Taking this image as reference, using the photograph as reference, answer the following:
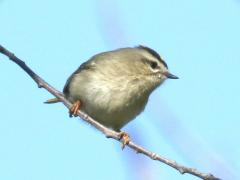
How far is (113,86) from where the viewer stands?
19.5 feet

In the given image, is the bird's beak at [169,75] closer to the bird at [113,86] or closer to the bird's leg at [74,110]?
the bird at [113,86]

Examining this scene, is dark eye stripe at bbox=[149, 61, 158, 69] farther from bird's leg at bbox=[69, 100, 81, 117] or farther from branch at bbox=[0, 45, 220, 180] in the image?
branch at bbox=[0, 45, 220, 180]

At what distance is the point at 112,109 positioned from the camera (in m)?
5.98

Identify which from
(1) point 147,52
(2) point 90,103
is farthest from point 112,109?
(1) point 147,52

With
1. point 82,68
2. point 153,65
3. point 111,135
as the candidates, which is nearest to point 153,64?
point 153,65

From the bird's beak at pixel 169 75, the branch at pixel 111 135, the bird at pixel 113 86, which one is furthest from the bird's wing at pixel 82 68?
the branch at pixel 111 135

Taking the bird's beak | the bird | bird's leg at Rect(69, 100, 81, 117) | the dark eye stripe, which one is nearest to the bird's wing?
the bird

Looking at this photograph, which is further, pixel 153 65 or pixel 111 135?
pixel 153 65

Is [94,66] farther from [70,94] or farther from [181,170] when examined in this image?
[181,170]

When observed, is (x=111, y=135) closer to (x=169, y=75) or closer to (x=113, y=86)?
(x=113, y=86)

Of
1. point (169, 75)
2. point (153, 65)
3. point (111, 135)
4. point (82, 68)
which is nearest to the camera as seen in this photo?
point (111, 135)

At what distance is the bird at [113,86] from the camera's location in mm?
5914

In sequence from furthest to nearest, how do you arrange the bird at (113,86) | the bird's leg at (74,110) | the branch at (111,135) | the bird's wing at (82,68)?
the bird's wing at (82,68)
the bird at (113,86)
the bird's leg at (74,110)
the branch at (111,135)

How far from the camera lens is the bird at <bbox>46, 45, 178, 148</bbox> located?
19.4 ft
